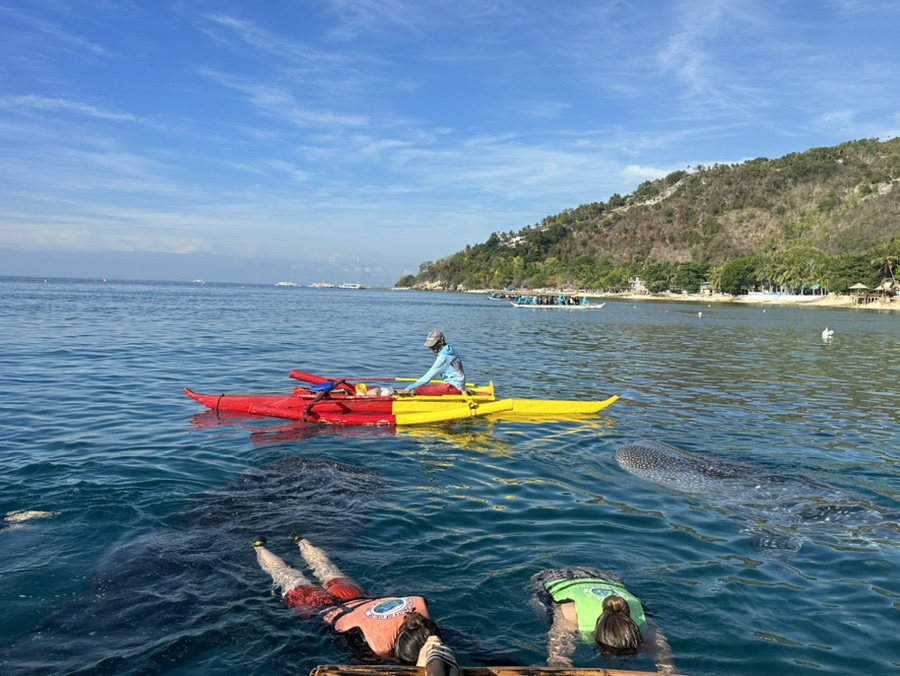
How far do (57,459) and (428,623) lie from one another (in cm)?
806

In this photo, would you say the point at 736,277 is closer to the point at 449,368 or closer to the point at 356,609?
the point at 449,368

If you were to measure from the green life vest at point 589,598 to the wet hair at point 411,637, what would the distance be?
131 cm

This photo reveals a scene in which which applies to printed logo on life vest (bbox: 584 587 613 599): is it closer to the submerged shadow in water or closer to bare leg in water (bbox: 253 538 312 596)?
the submerged shadow in water

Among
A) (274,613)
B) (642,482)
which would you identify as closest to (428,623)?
(274,613)

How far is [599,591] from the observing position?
17.0 feet

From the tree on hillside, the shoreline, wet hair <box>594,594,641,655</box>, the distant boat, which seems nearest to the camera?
wet hair <box>594,594,641,655</box>

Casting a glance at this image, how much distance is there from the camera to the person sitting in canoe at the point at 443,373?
13469 millimetres

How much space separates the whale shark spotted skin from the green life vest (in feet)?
9.52

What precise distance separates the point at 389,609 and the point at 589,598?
5.32 ft

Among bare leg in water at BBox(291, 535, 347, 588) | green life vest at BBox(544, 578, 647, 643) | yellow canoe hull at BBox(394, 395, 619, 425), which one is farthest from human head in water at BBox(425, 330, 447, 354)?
green life vest at BBox(544, 578, 647, 643)

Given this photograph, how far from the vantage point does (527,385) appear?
60.4ft

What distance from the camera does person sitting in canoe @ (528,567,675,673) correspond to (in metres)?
4.62

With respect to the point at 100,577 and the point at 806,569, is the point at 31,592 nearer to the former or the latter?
the point at 100,577

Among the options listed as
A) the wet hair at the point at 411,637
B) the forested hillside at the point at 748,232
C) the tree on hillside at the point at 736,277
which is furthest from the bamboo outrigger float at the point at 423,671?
the tree on hillside at the point at 736,277
